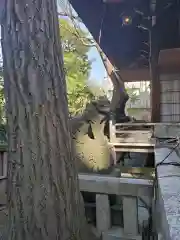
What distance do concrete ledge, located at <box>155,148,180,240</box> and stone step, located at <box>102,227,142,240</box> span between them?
0.34 meters

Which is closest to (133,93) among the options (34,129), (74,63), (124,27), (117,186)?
(74,63)

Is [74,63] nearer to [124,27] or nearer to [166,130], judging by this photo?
[124,27]

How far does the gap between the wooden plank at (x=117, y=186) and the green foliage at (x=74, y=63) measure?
29.7ft

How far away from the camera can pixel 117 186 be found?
7.55 ft

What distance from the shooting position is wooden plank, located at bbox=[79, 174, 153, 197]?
2277mm

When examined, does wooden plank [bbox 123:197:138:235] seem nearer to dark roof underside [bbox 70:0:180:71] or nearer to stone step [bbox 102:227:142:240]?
stone step [bbox 102:227:142:240]

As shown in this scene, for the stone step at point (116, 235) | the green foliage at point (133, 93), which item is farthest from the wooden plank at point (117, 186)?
the green foliage at point (133, 93)

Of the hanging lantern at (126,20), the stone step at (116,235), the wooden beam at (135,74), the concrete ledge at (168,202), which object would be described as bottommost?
the stone step at (116,235)

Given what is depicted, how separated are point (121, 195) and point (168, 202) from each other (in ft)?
2.27

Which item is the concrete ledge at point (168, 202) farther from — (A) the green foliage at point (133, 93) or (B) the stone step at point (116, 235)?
(A) the green foliage at point (133, 93)

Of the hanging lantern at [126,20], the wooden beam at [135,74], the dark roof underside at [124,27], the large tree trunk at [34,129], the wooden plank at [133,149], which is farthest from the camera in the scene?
the wooden beam at [135,74]

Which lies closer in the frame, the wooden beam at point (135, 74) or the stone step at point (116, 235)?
the stone step at point (116, 235)

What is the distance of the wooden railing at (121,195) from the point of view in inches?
89.0

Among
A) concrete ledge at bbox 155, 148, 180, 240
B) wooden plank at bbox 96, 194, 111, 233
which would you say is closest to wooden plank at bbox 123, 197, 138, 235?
wooden plank at bbox 96, 194, 111, 233
